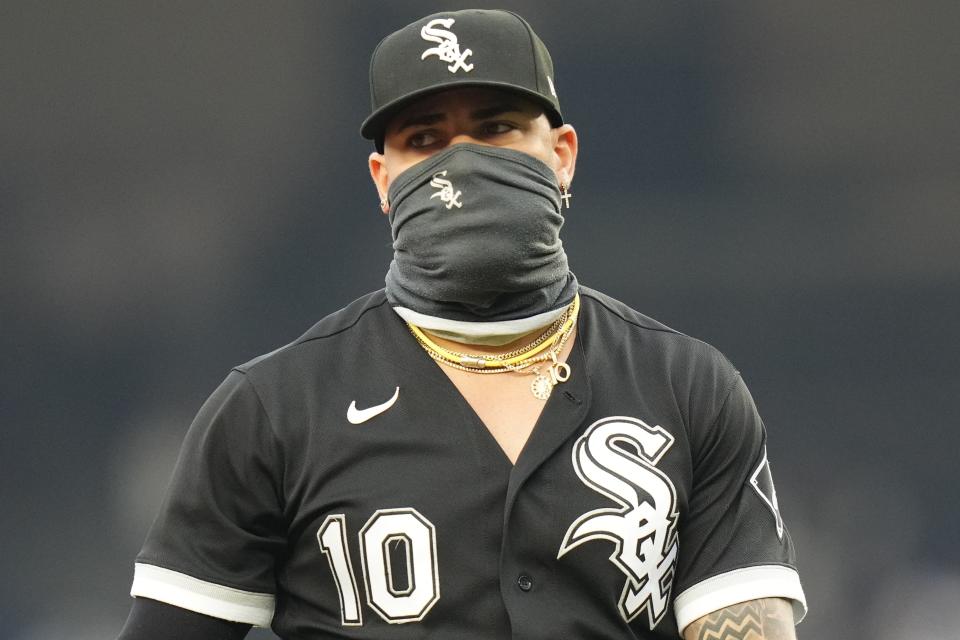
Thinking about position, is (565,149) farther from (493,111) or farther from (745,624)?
(745,624)

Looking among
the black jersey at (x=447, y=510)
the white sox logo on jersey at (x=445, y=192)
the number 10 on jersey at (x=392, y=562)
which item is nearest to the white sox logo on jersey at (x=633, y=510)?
the black jersey at (x=447, y=510)

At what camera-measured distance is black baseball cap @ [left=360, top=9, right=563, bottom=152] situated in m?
2.42

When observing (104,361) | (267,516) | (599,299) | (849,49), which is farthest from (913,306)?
(267,516)

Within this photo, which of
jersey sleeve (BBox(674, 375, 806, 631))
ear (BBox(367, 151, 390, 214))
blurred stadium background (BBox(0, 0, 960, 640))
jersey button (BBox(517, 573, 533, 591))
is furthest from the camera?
blurred stadium background (BBox(0, 0, 960, 640))

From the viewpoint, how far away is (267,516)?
239 cm

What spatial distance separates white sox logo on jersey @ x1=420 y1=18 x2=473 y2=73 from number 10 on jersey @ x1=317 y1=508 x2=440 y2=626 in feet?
2.45

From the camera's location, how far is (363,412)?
7.97 ft

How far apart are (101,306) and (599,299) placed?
7.65ft

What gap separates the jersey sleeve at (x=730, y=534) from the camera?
244 cm

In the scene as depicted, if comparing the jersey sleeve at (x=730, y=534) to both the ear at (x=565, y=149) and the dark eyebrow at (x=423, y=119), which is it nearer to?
the ear at (x=565, y=149)

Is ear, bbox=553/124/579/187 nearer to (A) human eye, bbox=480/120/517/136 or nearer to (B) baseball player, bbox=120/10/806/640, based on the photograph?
(B) baseball player, bbox=120/10/806/640

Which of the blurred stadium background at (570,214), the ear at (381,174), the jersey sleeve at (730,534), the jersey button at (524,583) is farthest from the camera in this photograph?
the blurred stadium background at (570,214)

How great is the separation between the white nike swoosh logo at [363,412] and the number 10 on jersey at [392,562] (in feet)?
0.54

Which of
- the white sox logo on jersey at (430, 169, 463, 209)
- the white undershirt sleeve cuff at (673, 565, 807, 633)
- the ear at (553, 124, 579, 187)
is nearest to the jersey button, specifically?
the white undershirt sleeve cuff at (673, 565, 807, 633)
